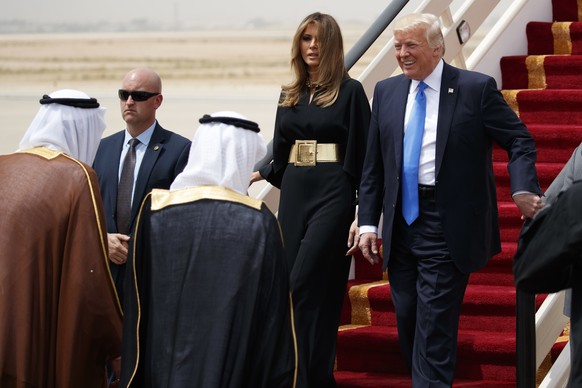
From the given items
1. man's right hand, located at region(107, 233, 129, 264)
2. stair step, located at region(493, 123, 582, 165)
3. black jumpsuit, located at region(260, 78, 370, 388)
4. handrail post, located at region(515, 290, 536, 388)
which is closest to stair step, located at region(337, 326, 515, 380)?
black jumpsuit, located at region(260, 78, 370, 388)

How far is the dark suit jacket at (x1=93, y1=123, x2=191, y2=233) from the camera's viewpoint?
5.69 meters

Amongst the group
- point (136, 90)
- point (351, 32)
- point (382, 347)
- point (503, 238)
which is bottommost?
point (382, 347)

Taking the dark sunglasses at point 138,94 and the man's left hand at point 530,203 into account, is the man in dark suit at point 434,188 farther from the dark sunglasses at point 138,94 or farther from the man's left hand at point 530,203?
the dark sunglasses at point 138,94

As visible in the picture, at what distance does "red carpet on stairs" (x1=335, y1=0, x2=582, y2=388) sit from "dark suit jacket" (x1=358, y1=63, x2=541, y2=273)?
82 cm

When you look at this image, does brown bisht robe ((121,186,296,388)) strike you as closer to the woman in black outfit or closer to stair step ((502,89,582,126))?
the woman in black outfit

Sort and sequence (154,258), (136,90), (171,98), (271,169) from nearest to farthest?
(154,258), (136,90), (271,169), (171,98)

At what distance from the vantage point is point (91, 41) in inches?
1206

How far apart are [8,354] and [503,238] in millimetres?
3250

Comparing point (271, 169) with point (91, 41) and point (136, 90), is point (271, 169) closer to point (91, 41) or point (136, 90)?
point (136, 90)

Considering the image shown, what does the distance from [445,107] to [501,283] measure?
1584 mm

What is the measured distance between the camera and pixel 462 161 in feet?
17.4

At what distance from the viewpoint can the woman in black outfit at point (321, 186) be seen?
5809mm

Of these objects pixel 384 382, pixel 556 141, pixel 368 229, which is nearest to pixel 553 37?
pixel 556 141

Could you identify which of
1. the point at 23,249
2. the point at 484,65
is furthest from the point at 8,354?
the point at 484,65
